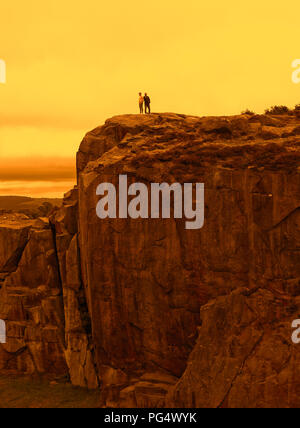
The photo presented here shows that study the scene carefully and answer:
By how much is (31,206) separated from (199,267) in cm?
9804

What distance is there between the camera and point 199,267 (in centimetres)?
1934

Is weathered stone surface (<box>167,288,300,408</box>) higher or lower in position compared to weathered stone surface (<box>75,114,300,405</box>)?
lower

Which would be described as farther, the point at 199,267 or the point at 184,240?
the point at 184,240

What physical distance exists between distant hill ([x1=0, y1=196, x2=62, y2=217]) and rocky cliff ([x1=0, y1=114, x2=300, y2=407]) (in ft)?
39.1

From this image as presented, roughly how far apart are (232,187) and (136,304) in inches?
272

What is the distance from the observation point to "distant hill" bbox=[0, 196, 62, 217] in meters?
51.4

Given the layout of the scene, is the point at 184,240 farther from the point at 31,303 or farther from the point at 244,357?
the point at 31,303

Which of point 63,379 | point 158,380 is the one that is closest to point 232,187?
point 158,380

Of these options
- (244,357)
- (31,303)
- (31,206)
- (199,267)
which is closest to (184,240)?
(199,267)

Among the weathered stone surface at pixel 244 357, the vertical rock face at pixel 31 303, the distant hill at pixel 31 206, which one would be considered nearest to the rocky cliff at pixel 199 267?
the weathered stone surface at pixel 244 357

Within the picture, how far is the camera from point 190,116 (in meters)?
25.0

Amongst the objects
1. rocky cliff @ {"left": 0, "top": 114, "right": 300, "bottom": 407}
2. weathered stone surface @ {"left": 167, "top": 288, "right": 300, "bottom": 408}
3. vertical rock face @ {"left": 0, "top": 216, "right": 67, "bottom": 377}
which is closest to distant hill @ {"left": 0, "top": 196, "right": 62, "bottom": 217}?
vertical rock face @ {"left": 0, "top": 216, "right": 67, "bottom": 377}

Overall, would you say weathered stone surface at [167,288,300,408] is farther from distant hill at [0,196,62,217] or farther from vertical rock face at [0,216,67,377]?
distant hill at [0,196,62,217]

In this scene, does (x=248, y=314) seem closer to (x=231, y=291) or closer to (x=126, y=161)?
(x=231, y=291)
